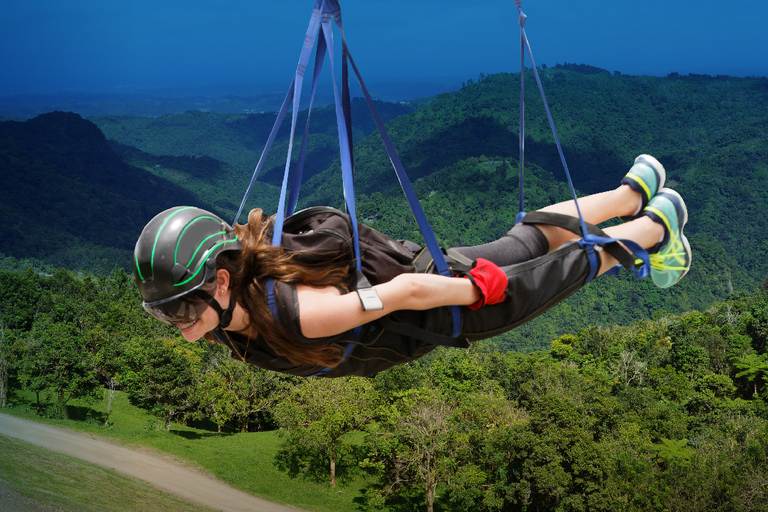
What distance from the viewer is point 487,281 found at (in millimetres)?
2506

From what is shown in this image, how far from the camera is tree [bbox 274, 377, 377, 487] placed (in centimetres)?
2352

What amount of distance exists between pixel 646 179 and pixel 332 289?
1914mm

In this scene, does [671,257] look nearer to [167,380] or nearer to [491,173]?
[167,380]

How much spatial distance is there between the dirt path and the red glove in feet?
76.0

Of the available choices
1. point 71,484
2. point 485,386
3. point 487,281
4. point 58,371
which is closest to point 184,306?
point 487,281

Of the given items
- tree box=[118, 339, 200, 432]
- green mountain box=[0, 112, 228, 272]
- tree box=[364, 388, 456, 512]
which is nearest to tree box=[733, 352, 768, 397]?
tree box=[364, 388, 456, 512]

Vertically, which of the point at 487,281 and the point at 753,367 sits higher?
the point at 487,281

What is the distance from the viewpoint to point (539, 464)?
65.3 ft

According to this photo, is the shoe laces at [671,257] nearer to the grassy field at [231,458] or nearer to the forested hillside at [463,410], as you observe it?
the forested hillside at [463,410]

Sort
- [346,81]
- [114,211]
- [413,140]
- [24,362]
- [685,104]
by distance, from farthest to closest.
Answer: [685,104], [413,140], [114,211], [24,362], [346,81]

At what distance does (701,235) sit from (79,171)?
124873mm

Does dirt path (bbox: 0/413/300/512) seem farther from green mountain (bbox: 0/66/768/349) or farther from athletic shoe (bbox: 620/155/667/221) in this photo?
green mountain (bbox: 0/66/768/349)

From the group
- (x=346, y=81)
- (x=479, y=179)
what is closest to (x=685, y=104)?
(x=479, y=179)

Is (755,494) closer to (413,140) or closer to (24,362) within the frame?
(24,362)
